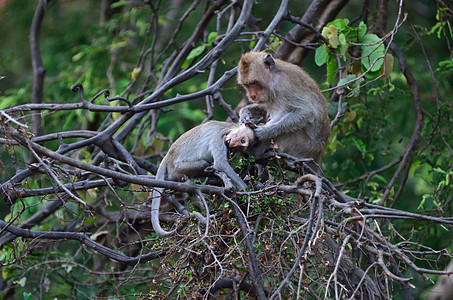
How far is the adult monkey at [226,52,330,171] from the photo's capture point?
4691 mm

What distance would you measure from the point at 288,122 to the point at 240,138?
583 mm

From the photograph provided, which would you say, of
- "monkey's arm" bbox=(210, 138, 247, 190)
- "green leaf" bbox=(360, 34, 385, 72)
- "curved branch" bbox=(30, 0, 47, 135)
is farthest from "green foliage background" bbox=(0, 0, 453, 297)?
"monkey's arm" bbox=(210, 138, 247, 190)

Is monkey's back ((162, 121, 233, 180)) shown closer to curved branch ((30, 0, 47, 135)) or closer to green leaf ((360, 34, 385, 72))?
green leaf ((360, 34, 385, 72))

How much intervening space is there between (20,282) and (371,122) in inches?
161

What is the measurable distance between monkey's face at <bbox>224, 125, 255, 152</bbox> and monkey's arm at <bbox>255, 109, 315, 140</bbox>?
8.6 inches

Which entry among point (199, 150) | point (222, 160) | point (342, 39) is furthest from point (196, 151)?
point (342, 39)

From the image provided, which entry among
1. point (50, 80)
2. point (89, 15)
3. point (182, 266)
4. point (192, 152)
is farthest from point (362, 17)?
point (89, 15)

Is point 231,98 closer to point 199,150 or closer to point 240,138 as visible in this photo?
point 199,150

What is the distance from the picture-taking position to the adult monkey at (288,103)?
4.69 m

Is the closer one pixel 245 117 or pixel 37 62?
pixel 245 117

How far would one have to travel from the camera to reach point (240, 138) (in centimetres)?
427

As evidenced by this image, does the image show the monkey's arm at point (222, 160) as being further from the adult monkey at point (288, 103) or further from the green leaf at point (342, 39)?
the green leaf at point (342, 39)

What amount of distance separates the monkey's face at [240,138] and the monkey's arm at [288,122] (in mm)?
217

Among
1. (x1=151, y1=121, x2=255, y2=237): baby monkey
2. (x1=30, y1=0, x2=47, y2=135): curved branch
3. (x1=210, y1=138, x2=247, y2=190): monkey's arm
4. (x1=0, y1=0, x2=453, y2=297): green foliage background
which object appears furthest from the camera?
(x1=30, y1=0, x2=47, y2=135): curved branch
